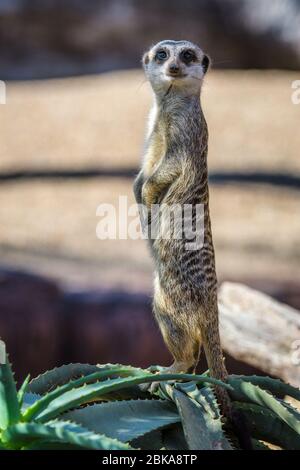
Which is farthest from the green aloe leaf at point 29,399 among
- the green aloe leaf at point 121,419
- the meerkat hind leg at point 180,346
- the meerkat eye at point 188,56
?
the meerkat eye at point 188,56

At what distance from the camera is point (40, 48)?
8.36 metres

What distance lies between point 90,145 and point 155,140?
14.2ft

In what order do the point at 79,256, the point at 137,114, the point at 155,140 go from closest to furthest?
the point at 155,140 → the point at 79,256 → the point at 137,114

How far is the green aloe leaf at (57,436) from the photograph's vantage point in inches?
63.0

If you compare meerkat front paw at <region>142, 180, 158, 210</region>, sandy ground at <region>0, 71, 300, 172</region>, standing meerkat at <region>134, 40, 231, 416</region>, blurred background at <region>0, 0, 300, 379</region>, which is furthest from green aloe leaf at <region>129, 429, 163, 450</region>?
sandy ground at <region>0, 71, 300, 172</region>

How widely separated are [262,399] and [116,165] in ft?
14.5

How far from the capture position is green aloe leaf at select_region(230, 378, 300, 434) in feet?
6.50

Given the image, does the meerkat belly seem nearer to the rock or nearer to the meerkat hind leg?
the meerkat hind leg

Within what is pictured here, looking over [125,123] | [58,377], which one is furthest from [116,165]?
[58,377]

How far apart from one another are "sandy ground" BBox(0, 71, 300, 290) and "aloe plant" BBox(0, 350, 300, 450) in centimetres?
232

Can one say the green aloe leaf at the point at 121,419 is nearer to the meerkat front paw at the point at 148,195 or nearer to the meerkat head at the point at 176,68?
the meerkat front paw at the point at 148,195

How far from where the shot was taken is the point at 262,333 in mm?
3244
